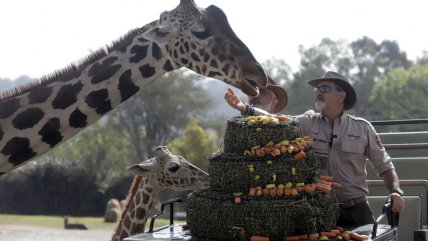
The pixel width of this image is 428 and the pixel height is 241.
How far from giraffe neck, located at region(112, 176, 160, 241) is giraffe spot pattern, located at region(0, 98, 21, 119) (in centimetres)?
188

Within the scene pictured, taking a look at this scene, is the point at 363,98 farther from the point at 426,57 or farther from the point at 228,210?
the point at 228,210

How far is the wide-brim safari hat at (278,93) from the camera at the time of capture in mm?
6078

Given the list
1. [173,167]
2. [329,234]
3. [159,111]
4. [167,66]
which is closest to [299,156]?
[329,234]

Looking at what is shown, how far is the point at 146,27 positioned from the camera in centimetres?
562

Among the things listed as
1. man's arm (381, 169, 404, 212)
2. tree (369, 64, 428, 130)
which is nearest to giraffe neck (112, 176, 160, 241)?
man's arm (381, 169, 404, 212)

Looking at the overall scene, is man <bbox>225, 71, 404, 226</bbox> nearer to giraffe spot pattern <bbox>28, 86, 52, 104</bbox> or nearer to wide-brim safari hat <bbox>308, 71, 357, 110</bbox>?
wide-brim safari hat <bbox>308, 71, 357, 110</bbox>

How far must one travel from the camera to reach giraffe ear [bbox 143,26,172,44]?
540 centimetres

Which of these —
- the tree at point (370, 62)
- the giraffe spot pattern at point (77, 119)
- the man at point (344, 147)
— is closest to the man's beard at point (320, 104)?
the man at point (344, 147)

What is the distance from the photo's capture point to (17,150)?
5.20 meters

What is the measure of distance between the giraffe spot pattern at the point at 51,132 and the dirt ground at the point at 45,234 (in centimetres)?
1293

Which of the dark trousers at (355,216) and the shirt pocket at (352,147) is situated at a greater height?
the shirt pocket at (352,147)

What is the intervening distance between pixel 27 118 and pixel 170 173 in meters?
1.92

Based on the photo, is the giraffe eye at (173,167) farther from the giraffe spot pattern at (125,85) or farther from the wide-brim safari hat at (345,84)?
the wide-brim safari hat at (345,84)

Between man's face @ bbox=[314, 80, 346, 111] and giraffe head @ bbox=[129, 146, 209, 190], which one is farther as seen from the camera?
giraffe head @ bbox=[129, 146, 209, 190]
